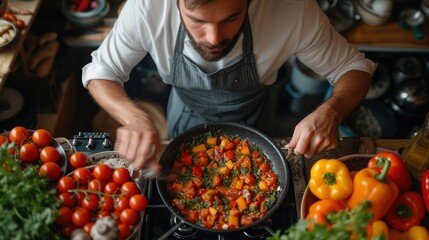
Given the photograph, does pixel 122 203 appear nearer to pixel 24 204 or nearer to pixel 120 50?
pixel 24 204

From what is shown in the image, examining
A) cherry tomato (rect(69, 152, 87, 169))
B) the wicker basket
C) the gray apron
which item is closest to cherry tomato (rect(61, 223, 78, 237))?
cherry tomato (rect(69, 152, 87, 169))

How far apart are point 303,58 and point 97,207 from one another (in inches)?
38.0

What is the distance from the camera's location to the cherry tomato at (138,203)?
4.44 ft

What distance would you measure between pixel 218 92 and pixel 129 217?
0.70 meters

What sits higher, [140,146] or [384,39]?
[140,146]

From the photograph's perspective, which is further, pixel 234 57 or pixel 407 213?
pixel 234 57

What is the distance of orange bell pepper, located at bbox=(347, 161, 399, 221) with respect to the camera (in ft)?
4.22

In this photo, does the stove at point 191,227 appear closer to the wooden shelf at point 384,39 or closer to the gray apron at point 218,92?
the gray apron at point 218,92

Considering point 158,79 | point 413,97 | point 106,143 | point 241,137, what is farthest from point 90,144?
point 413,97

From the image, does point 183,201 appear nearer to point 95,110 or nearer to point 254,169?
point 254,169

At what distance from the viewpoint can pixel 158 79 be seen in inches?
111

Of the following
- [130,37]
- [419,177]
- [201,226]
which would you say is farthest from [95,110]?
[419,177]

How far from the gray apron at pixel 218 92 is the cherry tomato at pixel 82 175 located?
0.58m

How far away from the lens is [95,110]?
2.96 m
